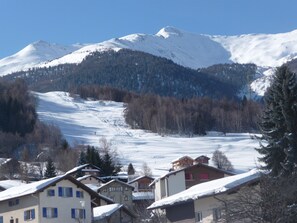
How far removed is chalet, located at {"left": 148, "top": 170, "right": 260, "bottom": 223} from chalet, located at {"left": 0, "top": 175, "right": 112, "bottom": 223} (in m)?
12.1

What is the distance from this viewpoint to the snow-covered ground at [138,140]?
12188 centimetres

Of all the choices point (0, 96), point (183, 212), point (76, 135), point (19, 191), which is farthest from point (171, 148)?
point (183, 212)

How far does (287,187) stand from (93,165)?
70666 millimetres

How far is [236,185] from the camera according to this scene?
34188 mm

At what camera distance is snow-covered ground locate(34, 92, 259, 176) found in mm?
121875

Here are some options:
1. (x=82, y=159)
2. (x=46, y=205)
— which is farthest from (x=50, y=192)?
(x=82, y=159)

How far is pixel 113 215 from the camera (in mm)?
53094

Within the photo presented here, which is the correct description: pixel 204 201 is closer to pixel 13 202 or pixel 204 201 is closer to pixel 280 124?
pixel 280 124

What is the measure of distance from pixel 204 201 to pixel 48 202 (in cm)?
1535

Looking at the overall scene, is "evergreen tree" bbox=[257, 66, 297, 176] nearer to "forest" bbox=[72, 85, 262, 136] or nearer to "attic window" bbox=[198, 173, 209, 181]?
"attic window" bbox=[198, 173, 209, 181]

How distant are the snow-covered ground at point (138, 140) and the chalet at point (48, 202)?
5138cm

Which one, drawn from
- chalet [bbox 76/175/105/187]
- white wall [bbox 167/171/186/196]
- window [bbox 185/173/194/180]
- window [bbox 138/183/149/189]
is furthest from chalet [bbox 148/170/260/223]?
window [bbox 138/183/149/189]

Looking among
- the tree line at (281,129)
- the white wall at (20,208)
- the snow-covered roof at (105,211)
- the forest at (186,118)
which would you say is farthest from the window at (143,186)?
the forest at (186,118)

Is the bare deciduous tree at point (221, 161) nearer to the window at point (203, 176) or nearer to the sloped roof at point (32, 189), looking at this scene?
the window at point (203, 176)
